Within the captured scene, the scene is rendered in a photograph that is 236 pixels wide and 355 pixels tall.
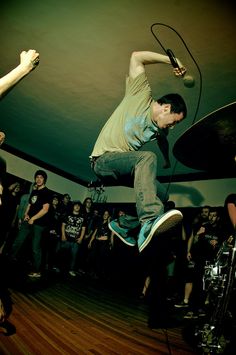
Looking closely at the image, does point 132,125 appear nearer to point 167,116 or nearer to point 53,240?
point 167,116

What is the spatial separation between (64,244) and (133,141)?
566 centimetres

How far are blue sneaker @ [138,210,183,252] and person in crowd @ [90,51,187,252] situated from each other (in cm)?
12

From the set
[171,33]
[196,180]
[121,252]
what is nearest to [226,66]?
[171,33]

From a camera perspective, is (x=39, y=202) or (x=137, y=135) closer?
(x=137, y=135)

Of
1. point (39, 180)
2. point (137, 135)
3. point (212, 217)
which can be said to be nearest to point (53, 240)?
point (39, 180)

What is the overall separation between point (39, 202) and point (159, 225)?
4.06m

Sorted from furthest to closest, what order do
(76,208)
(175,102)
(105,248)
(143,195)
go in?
1. (105,248)
2. (76,208)
3. (175,102)
4. (143,195)

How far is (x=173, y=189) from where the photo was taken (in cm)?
938

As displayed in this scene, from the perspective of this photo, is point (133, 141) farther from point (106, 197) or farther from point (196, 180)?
point (106, 197)

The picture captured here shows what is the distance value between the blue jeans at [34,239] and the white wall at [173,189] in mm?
5088

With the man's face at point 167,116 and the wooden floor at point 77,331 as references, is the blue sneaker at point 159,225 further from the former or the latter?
the man's face at point 167,116

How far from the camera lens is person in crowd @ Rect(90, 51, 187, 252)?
6.63 ft

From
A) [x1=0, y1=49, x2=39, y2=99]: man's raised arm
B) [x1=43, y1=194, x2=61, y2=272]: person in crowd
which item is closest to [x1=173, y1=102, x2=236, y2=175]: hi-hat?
[x1=0, y1=49, x2=39, y2=99]: man's raised arm

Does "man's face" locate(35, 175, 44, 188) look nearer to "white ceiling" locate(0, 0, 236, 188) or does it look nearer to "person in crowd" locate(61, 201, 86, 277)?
"white ceiling" locate(0, 0, 236, 188)
